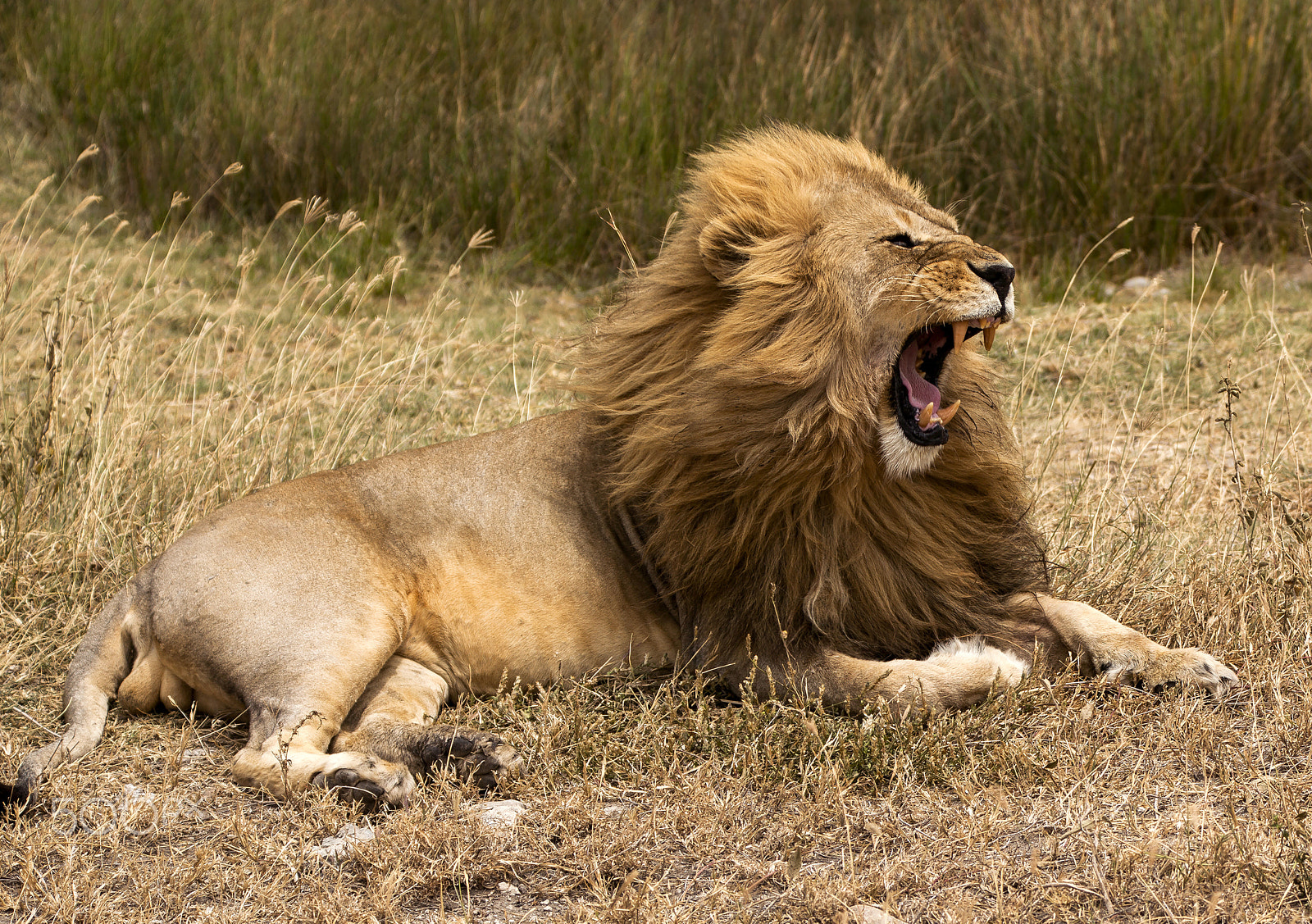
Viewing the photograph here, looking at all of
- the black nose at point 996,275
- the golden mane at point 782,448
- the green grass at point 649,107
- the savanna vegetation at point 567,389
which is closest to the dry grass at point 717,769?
the savanna vegetation at point 567,389

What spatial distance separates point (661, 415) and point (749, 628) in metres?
0.58

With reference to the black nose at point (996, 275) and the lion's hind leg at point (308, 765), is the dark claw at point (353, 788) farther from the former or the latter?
the black nose at point (996, 275)

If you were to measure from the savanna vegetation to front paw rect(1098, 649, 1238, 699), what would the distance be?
0.18ft

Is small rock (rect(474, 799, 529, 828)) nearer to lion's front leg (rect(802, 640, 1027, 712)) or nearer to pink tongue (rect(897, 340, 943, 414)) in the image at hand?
lion's front leg (rect(802, 640, 1027, 712))

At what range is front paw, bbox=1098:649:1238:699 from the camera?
3.23 metres

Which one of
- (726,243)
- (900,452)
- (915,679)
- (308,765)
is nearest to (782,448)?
(900,452)

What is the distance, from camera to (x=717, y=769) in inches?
122

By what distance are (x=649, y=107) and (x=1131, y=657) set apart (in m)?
5.89

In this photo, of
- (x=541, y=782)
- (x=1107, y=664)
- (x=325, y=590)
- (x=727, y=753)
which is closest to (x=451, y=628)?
(x=325, y=590)

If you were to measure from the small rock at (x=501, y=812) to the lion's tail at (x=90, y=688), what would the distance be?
3.30 ft

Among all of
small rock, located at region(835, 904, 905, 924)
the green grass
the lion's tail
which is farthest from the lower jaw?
the green grass

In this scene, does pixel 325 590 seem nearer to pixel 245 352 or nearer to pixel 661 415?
pixel 661 415

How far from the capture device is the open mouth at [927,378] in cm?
324

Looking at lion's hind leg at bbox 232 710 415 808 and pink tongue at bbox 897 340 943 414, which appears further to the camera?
pink tongue at bbox 897 340 943 414
